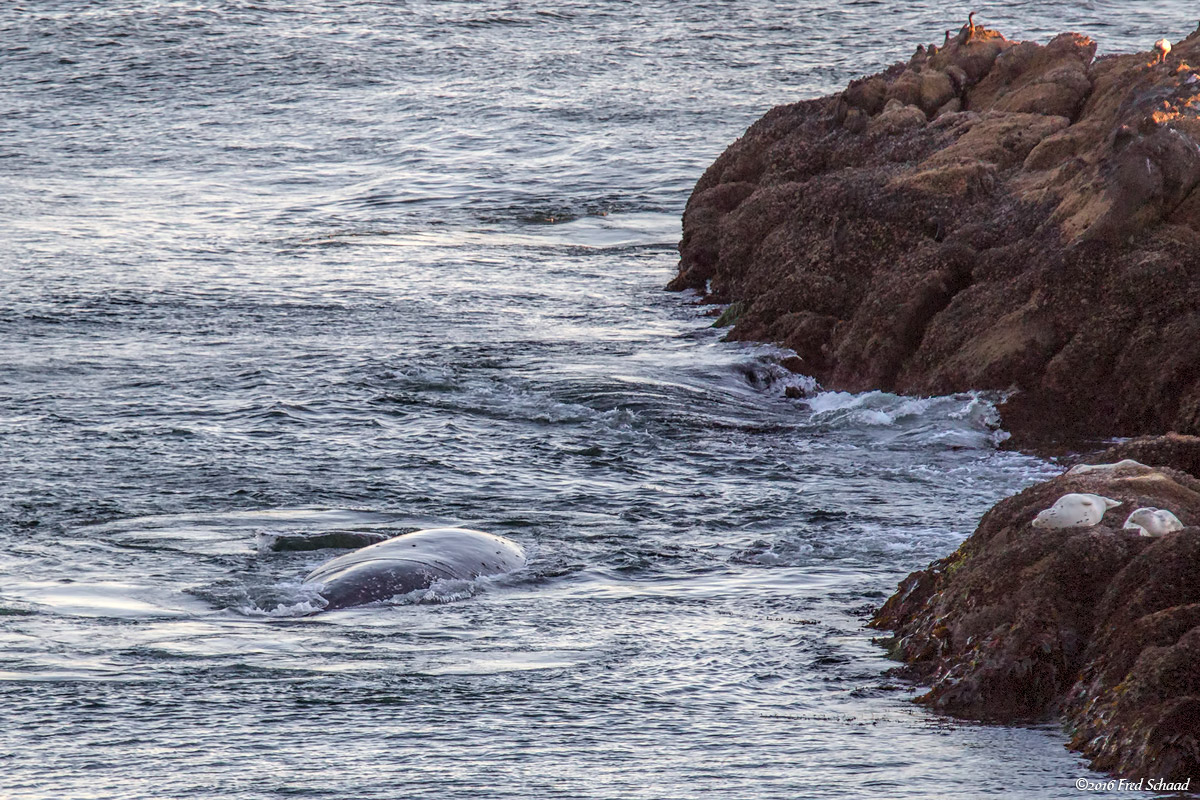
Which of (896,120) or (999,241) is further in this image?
(896,120)

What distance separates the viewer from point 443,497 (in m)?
11.4

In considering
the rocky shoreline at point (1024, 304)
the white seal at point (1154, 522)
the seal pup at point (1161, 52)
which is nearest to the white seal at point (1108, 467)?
the rocky shoreline at point (1024, 304)

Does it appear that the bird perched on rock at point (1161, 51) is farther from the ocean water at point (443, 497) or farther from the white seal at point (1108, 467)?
the white seal at point (1108, 467)

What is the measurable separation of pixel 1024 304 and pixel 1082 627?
20.4ft

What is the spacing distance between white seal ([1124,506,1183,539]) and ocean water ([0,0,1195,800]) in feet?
4.13

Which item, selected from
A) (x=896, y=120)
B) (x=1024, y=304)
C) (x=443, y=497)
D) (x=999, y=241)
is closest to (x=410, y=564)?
(x=443, y=497)

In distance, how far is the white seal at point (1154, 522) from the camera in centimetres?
757

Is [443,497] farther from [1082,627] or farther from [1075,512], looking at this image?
[1082,627]

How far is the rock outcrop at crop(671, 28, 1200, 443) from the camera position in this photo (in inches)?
492

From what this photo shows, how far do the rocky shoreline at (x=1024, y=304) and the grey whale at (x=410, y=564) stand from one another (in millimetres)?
2451

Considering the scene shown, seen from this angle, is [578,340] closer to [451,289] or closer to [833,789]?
[451,289]

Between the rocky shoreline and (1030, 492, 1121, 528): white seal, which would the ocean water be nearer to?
the rocky shoreline

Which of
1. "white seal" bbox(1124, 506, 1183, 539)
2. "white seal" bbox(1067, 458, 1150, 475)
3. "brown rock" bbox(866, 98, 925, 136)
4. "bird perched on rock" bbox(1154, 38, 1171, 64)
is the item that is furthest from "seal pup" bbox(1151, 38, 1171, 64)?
"white seal" bbox(1124, 506, 1183, 539)

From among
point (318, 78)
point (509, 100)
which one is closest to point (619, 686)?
point (509, 100)
